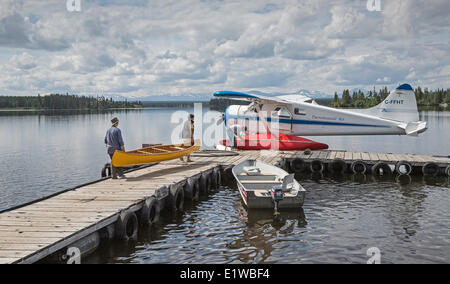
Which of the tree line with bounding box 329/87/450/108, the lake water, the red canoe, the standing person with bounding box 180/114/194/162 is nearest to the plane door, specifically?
the red canoe

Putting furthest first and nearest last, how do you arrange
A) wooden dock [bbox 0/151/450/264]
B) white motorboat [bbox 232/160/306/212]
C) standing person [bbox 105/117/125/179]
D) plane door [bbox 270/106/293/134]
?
1. plane door [bbox 270/106/293/134]
2. standing person [bbox 105/117/125/179]
3. white motorboat [bbox 232/160/306/212]
4. wooden dock [bbox 0/151/450/264]

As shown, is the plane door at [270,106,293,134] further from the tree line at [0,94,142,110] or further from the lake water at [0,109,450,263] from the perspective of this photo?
the tree line at [0,94,142,110]

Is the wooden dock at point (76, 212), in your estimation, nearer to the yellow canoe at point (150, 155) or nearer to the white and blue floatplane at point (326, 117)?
the yellow canoe at point (150, 155)

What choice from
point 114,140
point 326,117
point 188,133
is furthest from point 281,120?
point 114,140

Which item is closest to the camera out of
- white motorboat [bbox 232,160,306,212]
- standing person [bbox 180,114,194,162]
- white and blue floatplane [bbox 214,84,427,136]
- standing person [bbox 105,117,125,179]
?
white motorboat [bbox 232,160,306,212]

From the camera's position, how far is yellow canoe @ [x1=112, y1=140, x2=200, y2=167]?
12.1 meters

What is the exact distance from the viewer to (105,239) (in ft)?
28.3

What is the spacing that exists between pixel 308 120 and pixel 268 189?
838 centimetres

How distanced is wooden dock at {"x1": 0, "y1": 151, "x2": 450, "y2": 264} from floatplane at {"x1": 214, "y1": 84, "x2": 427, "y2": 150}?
5.97 metres

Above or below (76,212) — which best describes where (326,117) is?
above

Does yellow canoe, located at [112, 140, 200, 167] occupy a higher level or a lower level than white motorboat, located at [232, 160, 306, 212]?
higher

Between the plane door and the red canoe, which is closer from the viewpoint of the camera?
the plane door

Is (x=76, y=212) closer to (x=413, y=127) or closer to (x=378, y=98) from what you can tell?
(x=413, y=127)

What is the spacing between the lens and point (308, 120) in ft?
64.7
